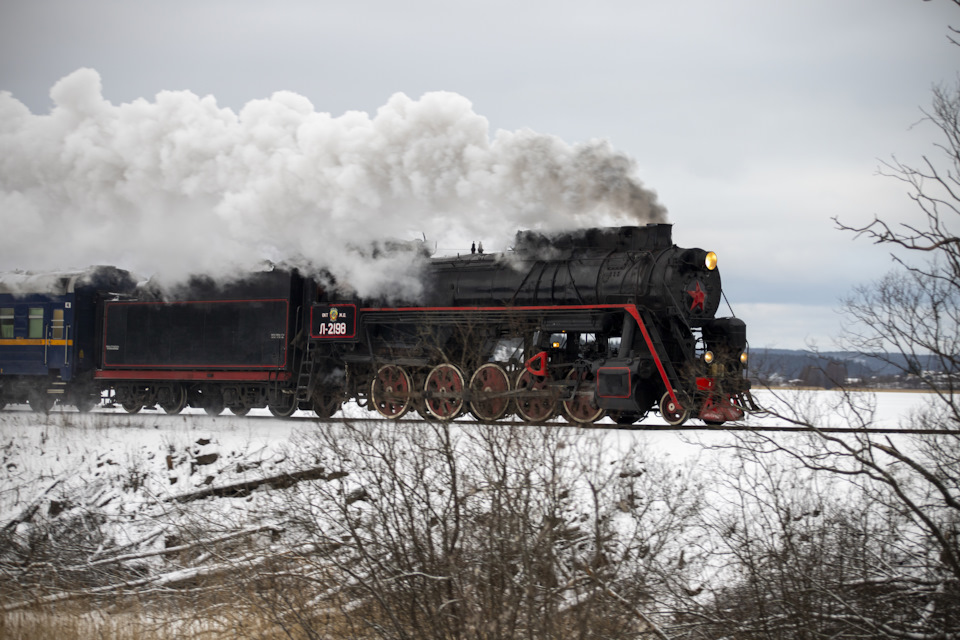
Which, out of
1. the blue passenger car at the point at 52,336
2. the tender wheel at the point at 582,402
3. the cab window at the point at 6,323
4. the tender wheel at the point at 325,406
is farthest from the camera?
the cab window at the point at 6,323

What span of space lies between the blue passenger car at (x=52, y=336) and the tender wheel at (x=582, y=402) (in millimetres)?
10625

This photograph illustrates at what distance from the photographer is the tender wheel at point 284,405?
15172mm

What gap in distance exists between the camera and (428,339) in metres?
13.2

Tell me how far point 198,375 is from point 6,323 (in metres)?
5.49

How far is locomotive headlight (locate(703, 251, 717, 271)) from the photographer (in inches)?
500

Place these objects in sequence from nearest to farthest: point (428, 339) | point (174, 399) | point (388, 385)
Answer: point (428, 339), point (388, 385), point (174, 399)

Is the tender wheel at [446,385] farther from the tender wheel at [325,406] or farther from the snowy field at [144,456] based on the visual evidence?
A: the tender wheel at [325,406]

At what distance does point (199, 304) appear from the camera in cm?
1572

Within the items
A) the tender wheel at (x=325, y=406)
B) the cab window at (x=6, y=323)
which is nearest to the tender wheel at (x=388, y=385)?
the tender wheel at (x=325, y=406)

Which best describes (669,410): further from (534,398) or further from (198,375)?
(198,375)

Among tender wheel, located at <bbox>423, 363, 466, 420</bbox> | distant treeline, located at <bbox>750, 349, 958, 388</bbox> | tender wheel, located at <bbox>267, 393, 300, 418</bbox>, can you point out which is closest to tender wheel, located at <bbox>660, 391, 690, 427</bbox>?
tender wheel, located at <bbox>423, 363, 466, 420</bbox>

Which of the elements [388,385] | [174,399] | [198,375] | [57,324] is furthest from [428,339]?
[57,324]

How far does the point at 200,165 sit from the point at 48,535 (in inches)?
330

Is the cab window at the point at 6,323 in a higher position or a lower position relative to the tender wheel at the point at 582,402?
higher
